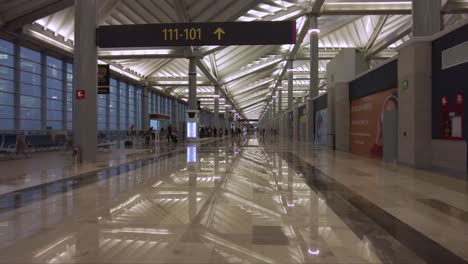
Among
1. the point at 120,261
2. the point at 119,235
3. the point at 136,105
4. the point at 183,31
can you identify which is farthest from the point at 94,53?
the point at 136,105

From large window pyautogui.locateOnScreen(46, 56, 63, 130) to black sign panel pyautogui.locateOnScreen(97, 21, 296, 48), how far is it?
14.7m

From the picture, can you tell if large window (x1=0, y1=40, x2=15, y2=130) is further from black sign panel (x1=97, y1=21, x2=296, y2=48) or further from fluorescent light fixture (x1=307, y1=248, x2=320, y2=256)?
fluorescent light fixture (x1=307, y1=248, x2=320, y2=256)

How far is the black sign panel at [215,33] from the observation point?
587 inches

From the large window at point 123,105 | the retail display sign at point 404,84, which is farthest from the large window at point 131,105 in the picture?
the retail display sign at point 404,84

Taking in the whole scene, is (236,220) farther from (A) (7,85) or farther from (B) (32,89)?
(B) (32,89)

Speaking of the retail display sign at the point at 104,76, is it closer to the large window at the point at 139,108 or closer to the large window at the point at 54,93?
the large window at the point at 54,93

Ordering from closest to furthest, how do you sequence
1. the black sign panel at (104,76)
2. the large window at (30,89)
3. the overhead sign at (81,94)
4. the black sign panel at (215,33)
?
1. the overhead sign at (81,94)
2. the black sign panel at (215,33)
3. the black sign panel at (104,76)
4. the large window at (30,89)

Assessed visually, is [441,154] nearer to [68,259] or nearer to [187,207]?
[187,207]

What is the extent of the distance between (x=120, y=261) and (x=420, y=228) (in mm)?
3737

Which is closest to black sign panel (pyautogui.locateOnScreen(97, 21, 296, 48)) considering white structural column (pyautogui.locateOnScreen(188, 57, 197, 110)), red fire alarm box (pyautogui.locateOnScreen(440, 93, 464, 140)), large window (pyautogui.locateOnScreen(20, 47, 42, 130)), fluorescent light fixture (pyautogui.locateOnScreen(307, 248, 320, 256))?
red fire alarm box (pyautogui.locateOnScreen(440, 93, 464, 140))

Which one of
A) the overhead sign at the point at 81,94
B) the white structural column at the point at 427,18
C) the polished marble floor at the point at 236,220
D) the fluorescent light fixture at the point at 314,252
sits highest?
the white structural column at the point at 427,18

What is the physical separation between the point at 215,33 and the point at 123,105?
2909 cm

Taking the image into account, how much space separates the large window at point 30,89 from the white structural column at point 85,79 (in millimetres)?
12590

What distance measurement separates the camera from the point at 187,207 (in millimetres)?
6176
